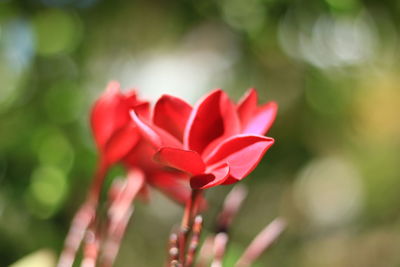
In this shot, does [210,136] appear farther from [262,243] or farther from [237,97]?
[237,97]

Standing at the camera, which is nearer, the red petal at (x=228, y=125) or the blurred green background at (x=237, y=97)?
the red petal at (x=228, y=125)

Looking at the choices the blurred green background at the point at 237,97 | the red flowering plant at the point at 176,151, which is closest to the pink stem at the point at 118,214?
the red flowering plant at the point at 176,151

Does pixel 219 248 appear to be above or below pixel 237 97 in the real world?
above

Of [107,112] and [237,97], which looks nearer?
[107,112]

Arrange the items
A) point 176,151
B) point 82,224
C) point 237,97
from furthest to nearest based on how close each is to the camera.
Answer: point 237,97, point 82,224, point 176,151

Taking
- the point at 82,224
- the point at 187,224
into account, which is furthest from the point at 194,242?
the point at 82,224

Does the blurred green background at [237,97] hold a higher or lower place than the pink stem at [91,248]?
lower

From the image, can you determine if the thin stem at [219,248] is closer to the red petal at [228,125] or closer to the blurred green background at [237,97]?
the red petal at [228,125]
